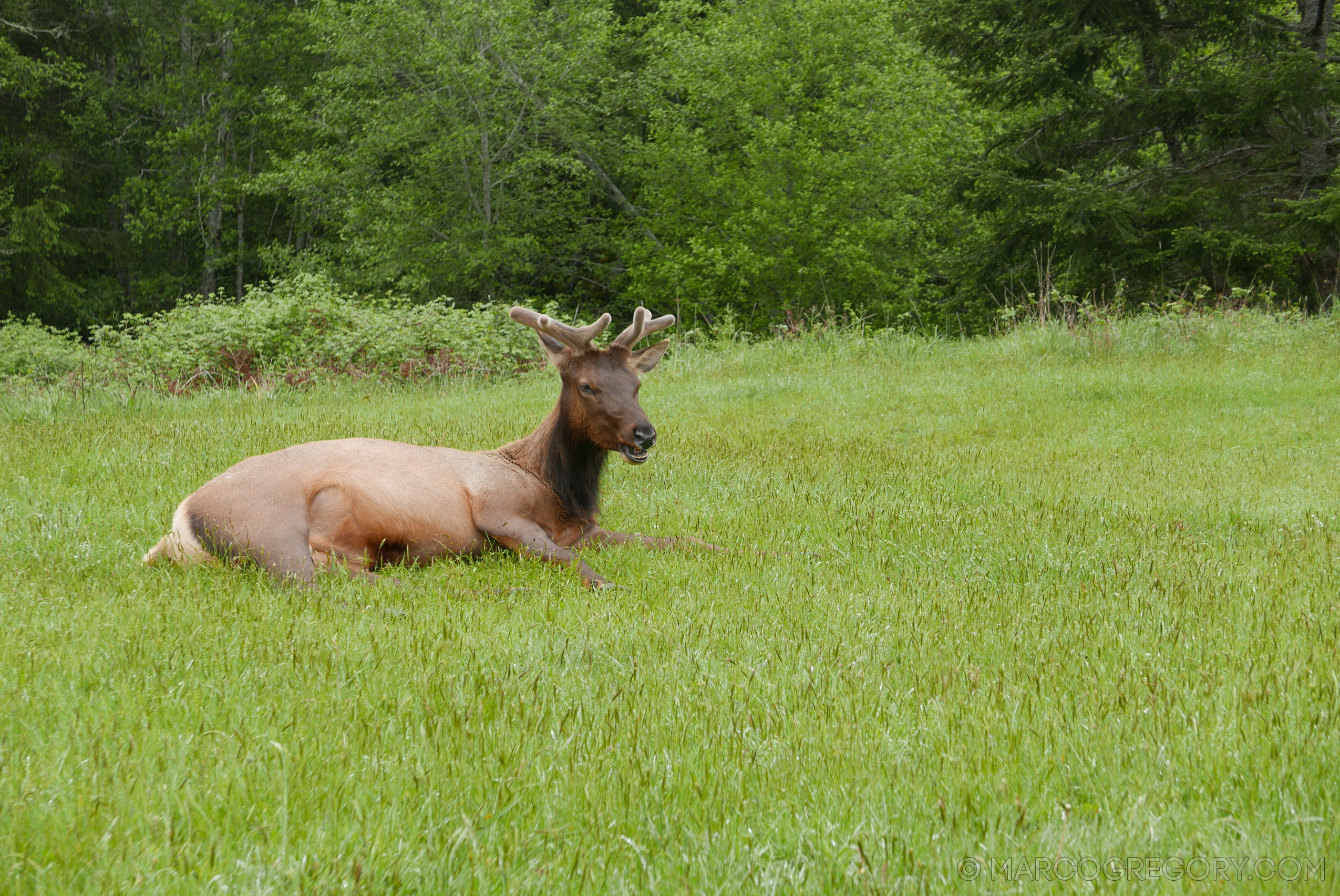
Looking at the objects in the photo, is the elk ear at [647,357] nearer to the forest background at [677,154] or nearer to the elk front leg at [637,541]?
the elk front leg at [637,541]

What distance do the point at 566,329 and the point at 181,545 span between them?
2.79m

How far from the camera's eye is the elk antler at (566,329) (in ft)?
23.8

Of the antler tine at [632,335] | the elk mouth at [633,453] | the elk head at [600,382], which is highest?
the antler tine at [632,335]

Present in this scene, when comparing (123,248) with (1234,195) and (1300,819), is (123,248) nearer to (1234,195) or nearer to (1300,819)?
(1234,195)

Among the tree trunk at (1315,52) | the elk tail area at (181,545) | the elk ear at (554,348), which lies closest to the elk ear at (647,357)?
the elk ear at (554,348)

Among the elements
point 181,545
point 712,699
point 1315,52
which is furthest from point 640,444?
point 1315,52

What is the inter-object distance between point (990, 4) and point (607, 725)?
21857 millimetres

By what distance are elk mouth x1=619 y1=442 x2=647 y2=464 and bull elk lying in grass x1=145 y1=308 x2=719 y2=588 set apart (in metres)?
0.01

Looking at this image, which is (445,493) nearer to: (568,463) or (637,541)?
(568,463)

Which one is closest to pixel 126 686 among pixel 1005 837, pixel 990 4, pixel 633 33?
pixel 1005 837

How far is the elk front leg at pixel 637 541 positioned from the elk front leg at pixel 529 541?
204 millimetres

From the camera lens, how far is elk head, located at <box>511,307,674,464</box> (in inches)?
277

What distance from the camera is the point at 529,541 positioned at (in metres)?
6.53

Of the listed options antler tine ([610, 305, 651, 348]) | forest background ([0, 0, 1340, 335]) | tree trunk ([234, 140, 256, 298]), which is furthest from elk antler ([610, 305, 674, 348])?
tree trunk ([234, 140, 256, 298])
